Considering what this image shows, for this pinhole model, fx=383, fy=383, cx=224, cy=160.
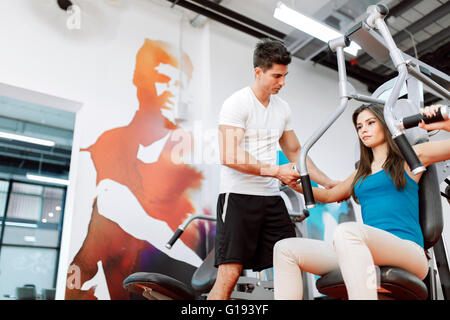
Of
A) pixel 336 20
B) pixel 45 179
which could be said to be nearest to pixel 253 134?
pixel 336 20

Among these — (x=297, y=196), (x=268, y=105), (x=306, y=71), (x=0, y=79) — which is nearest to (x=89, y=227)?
(x=0, y=79)

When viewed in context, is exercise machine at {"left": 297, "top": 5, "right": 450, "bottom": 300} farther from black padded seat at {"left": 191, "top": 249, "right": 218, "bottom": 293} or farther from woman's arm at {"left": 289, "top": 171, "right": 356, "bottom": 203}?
black padded seat at {"left": 191, "top": 249, "right": 218, "bottom": 293}

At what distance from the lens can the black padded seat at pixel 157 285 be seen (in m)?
2.07

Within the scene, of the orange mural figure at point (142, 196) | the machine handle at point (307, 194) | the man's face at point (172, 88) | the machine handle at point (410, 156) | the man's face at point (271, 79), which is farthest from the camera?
the man's face at point (172, 88)

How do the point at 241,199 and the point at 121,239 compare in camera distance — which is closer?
the point at 241,199

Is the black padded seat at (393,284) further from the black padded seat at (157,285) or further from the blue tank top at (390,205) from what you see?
the black padded seat at (157,285)

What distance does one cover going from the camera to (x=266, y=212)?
172 cm

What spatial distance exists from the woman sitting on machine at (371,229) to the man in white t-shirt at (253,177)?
20cm

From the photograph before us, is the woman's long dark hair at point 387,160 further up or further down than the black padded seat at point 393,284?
further up

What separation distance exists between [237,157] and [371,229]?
69 cm

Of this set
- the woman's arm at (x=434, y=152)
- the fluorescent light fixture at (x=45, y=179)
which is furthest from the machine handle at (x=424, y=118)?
the fluorescent light fixture at (x=45, y=179)

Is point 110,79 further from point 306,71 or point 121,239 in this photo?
point 306,71

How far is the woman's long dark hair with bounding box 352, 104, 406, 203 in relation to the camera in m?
1.44

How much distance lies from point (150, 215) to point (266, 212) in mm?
1634
